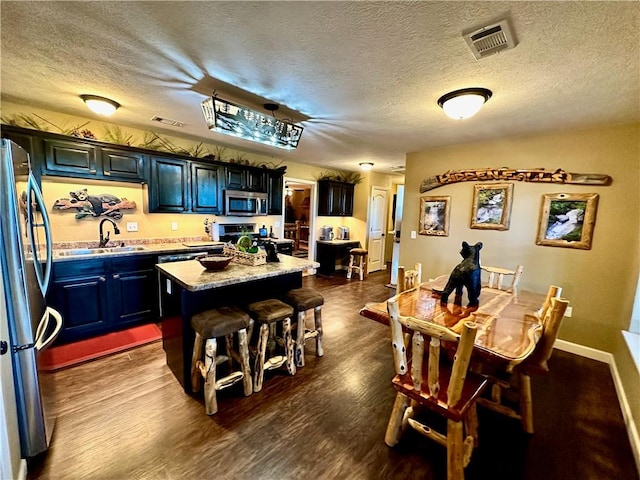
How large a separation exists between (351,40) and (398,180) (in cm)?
607

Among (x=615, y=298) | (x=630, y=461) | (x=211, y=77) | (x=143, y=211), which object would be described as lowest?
(x=630, y=461)

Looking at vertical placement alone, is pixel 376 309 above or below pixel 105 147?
below

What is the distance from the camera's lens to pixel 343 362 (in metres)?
2.69

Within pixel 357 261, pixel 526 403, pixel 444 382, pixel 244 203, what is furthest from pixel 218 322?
pixel 357 261

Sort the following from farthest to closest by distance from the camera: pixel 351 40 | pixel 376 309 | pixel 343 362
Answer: pixel 343 362
pixel 376 309
pixel 351 40

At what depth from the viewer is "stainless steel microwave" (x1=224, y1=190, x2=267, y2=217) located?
4214 mm

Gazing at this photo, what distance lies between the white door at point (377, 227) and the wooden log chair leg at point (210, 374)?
5.07 metres

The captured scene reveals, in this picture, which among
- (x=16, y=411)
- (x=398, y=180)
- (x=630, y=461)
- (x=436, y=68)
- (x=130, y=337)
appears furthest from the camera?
(x=398, y=180)

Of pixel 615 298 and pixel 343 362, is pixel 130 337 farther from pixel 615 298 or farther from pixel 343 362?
pixel 615 298

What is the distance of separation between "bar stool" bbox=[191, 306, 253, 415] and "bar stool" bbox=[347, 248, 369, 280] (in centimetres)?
388

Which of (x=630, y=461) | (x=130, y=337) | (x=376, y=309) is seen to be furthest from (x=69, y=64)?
(x=630, y=461)

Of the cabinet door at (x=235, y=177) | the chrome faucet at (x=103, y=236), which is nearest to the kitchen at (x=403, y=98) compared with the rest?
the chrome faucet at (x=103, y=236)

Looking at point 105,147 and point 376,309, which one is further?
point 105,147

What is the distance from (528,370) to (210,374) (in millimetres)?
2148
